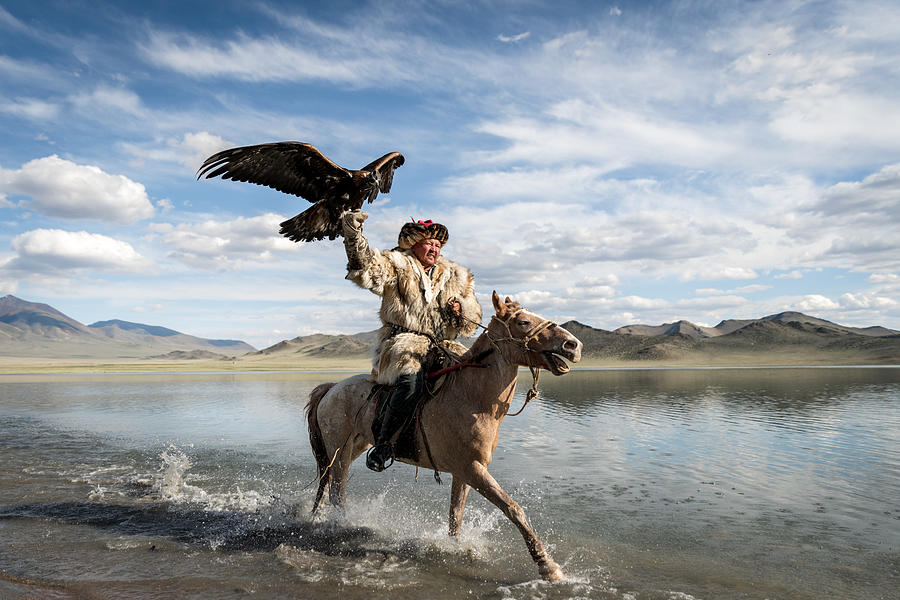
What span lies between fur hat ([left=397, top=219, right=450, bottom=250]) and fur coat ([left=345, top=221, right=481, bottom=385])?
14 centimetres

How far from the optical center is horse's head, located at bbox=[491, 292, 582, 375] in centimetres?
500

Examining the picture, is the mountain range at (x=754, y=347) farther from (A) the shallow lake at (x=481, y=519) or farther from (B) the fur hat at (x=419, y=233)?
(B) the fur hat at (x=419, y=233)

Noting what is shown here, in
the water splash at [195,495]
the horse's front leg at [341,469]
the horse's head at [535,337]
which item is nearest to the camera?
the horse's head at [535,337]

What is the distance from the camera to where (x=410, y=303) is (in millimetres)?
6301

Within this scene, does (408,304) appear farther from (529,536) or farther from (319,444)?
(529,536)

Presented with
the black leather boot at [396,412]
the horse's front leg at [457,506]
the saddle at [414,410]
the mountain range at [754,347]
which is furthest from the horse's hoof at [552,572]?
the mountain range at [754,347]

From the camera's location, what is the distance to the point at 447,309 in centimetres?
643

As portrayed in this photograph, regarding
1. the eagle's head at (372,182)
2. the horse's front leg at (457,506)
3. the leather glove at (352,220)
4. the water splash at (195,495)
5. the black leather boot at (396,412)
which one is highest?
the eagle's head at (372,182)

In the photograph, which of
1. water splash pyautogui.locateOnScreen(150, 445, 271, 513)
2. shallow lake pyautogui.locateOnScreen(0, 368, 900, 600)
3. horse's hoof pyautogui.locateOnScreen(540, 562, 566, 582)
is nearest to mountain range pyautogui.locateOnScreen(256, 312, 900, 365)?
shallow lake pyautogui.locateOnScreen(0, 368, 900, 600)

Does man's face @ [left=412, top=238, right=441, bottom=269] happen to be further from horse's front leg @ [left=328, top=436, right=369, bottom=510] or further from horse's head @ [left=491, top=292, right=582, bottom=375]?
horse's front leg @ [left=328, top=436, right=369, bottom=510]

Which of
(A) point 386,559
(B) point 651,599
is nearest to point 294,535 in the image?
(A) point 386,559

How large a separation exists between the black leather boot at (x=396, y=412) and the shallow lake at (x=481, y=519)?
1088 millimetres

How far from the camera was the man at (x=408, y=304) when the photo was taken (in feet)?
19.3

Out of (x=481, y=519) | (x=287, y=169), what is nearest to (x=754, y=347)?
(x=481, y=519)
